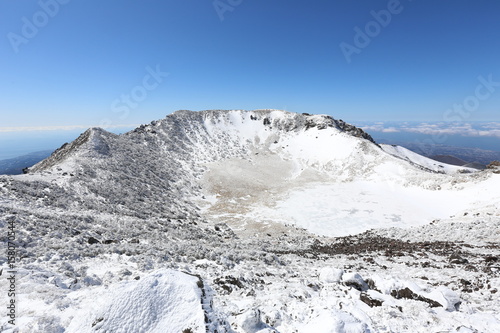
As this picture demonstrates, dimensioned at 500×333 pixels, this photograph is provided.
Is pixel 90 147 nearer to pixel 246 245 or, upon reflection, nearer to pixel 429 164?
pixel 246 245

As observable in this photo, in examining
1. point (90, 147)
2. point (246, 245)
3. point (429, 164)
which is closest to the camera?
point (246, 245)

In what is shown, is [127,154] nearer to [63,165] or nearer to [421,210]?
[63,165]

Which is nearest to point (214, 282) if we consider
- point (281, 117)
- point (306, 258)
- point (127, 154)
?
point (306, 258)

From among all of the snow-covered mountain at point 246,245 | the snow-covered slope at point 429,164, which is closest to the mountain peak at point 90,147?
the snow-covered mountain at point 246,245

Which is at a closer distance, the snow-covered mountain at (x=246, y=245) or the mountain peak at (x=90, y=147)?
the snow-covered mountain at (x=246, y=245)

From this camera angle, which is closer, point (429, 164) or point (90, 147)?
point (90, 147)

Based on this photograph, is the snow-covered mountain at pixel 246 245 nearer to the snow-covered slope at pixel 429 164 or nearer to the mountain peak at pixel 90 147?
the mountain peak at pixel 90 147

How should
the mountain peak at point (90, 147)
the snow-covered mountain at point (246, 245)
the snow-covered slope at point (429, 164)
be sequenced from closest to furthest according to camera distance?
the snow-covered mountain at point (246, 245), the mountain peak at point (90, 147), the snow-covered slope at point (429, 164)

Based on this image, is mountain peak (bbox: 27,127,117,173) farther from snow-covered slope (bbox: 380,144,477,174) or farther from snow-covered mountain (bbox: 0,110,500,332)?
snow-covered slope (bbox: 380,144,477,174)

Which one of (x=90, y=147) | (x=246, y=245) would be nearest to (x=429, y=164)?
(x=246, y=245)
